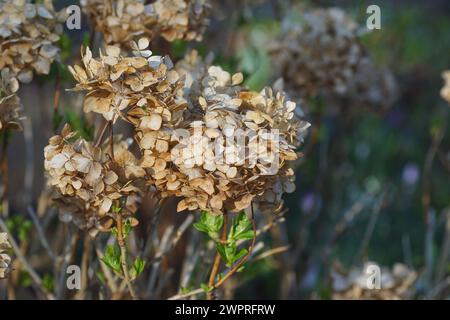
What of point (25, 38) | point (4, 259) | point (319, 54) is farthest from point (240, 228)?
point (319, 54)

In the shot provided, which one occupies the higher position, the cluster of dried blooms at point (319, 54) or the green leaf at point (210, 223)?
the cluster of dried blooms at point (319, 54)

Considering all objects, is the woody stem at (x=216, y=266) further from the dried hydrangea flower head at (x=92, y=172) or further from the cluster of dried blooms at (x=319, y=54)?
the cluster of dried blooms at (x=319, y=54)

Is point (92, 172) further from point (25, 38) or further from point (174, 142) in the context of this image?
point (25, 38)

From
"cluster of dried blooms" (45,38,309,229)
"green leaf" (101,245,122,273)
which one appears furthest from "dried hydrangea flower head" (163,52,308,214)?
"green leaf" (101,245,122,273)

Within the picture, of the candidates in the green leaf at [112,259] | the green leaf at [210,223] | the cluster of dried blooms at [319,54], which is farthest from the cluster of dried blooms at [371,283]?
the green leaf at [112,259]

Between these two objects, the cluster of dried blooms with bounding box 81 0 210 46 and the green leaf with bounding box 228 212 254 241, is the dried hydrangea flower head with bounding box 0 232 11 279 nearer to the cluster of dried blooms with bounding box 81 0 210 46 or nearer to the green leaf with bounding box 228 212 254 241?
the green leaf with bounding box 228 212 254 241

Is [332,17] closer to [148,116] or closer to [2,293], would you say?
[148,116]
